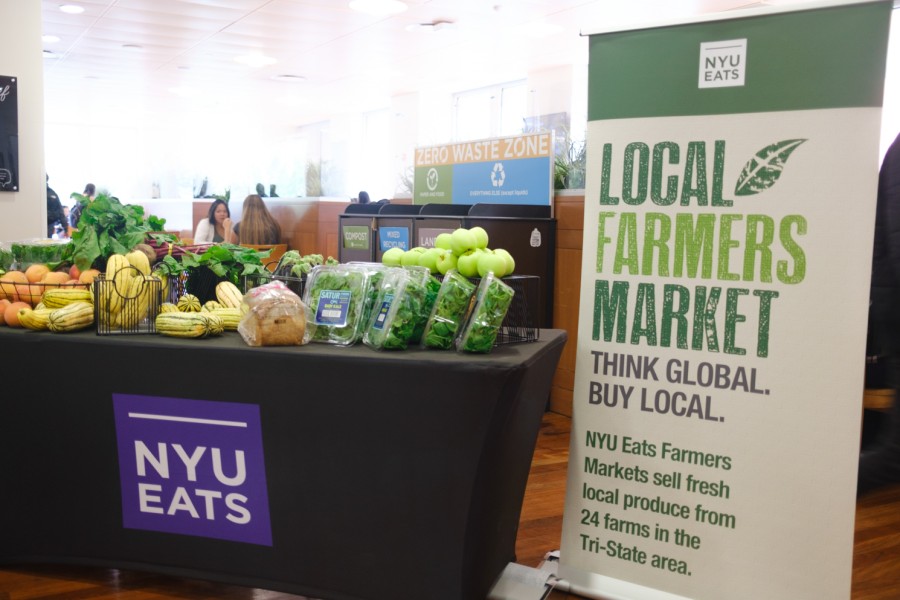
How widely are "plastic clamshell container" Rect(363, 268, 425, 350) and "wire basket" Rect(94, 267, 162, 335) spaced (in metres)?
0.71

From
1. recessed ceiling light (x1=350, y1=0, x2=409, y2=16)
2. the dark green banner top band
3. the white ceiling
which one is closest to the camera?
the dark green banner top band

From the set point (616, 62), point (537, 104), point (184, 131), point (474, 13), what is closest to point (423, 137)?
point (537, 104)

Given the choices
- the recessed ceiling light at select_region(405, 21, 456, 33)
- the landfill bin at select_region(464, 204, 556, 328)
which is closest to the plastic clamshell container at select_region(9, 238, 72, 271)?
the landfill bin at select_region(464, 204, 556, 328)

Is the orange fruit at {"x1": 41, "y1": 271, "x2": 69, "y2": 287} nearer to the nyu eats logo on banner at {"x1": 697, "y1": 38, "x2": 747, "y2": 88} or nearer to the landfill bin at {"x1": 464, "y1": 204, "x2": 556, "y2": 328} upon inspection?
the nyu eats logo on banner at {"x1": 697, "y1": 38, "x2": 747, "y2": 88}

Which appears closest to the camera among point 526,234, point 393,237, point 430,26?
point 526,234

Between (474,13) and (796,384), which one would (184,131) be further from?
(796,384)

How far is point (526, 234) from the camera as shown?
4.89 m

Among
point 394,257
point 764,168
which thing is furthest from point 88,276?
point 764,168

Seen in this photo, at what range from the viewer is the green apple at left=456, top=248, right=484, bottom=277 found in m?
2.35

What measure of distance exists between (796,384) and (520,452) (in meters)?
0.80

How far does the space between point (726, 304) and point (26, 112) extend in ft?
15.9

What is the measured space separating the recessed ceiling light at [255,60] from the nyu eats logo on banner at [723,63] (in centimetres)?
996

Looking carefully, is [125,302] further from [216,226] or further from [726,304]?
[216,226]

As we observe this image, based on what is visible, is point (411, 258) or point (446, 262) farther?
point (411, 258)
